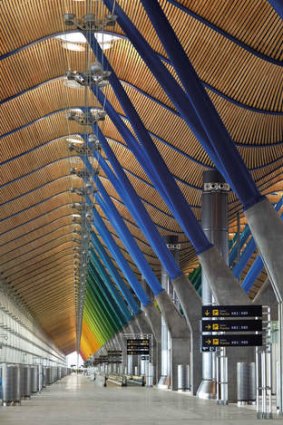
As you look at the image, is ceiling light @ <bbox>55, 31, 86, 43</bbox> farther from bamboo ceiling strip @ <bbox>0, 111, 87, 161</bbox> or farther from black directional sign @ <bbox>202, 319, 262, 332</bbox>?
black directional sign @ <bbox>202, 319, 262, 332</bbox>

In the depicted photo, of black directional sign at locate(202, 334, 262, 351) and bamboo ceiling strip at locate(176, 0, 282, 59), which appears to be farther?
bamboo ceiling strip at locate(176, 0, 282, 59)

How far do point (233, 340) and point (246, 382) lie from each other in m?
4.10

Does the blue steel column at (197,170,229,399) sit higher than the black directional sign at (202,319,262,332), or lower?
higher

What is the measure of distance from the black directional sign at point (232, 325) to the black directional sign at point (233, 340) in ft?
0.61

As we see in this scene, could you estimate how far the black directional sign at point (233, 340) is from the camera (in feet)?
73.1

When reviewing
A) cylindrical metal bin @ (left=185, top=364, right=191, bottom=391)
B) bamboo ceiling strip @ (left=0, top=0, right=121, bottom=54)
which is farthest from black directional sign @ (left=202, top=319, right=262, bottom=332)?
cylindrical metal bin @ (left=185, top=364, right=191, bottom=391)

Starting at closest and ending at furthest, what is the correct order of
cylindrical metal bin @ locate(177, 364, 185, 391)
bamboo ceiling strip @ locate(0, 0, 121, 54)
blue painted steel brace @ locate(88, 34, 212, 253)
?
Answer: blue painted steel brace @ locate(88, 34, 212, 253) → bamboo ceiling strip @ locate(0, 0, 121, 54) → cylindrical metal bin @ locate(177, 364, 185, 391)

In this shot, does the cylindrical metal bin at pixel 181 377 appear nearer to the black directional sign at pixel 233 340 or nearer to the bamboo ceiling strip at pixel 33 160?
the bamboo ceiling strip at pixel 33 160

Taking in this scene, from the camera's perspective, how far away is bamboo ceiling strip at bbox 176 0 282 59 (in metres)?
24.5

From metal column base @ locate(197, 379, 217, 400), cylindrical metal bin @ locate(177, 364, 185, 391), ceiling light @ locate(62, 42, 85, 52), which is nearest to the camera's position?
metal column base @ locate(197, 379, 217, 400)

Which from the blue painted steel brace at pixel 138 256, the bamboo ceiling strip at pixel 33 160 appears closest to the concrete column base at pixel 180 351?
the blue painted steel brace at pixel 138 256

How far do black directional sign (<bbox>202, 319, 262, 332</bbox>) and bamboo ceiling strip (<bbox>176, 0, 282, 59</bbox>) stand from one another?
7695mm

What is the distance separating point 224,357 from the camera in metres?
29.0

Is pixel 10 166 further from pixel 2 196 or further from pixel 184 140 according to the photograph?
pixel 184 140
